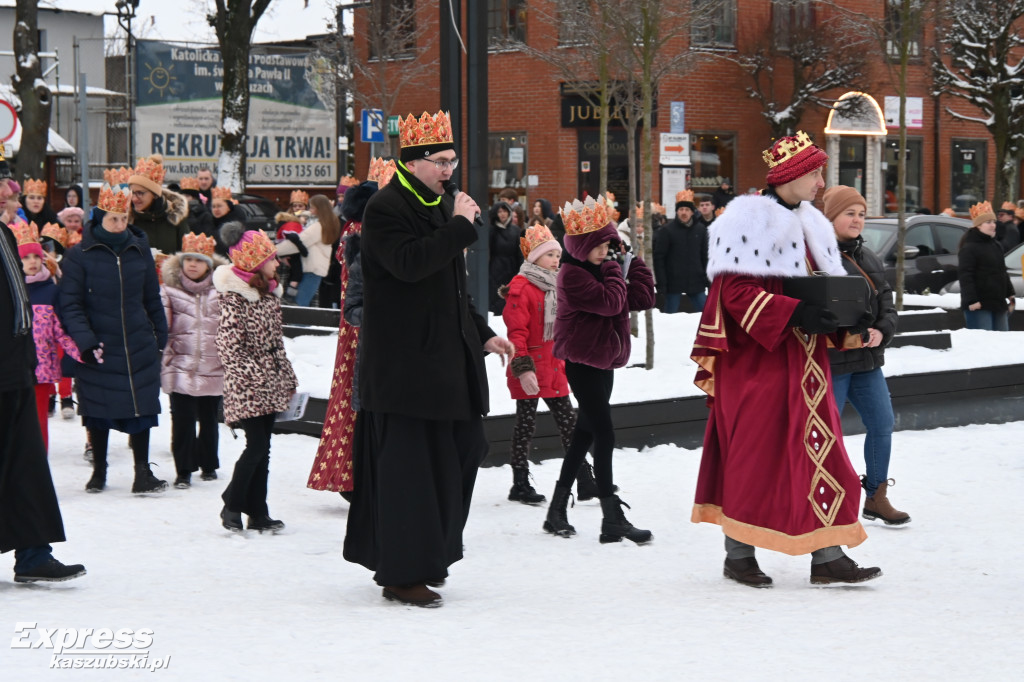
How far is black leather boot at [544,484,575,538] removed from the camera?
26.0ft

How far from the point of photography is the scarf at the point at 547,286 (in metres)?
8.79

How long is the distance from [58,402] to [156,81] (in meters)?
29.4

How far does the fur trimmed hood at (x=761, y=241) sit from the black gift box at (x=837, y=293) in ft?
0.29

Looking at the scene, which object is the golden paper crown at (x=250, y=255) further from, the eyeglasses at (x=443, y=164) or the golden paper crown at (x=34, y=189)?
the golden paper crown at (x=34, y=189)

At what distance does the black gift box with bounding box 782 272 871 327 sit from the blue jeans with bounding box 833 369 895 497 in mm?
1641

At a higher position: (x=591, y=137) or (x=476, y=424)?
(x=591, y=137)

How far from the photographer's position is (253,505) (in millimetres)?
8070

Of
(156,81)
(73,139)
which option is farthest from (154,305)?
(73,139)

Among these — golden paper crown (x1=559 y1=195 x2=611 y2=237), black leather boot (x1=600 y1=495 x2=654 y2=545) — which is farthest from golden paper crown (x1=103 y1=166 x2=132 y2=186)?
black leather boot (x1=600 y1=495 x2=654 y2=545)

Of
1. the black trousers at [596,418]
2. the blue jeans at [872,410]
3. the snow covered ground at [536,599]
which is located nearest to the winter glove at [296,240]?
the snow covered ground at [536,599]

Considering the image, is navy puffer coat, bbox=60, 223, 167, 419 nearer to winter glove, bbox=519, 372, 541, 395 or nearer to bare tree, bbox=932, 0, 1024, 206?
winter glove, bbox=519, 372, 541, 395

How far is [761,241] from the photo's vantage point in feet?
21.5

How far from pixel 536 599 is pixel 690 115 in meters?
28.2

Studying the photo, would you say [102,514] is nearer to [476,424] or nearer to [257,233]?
[257,233]
